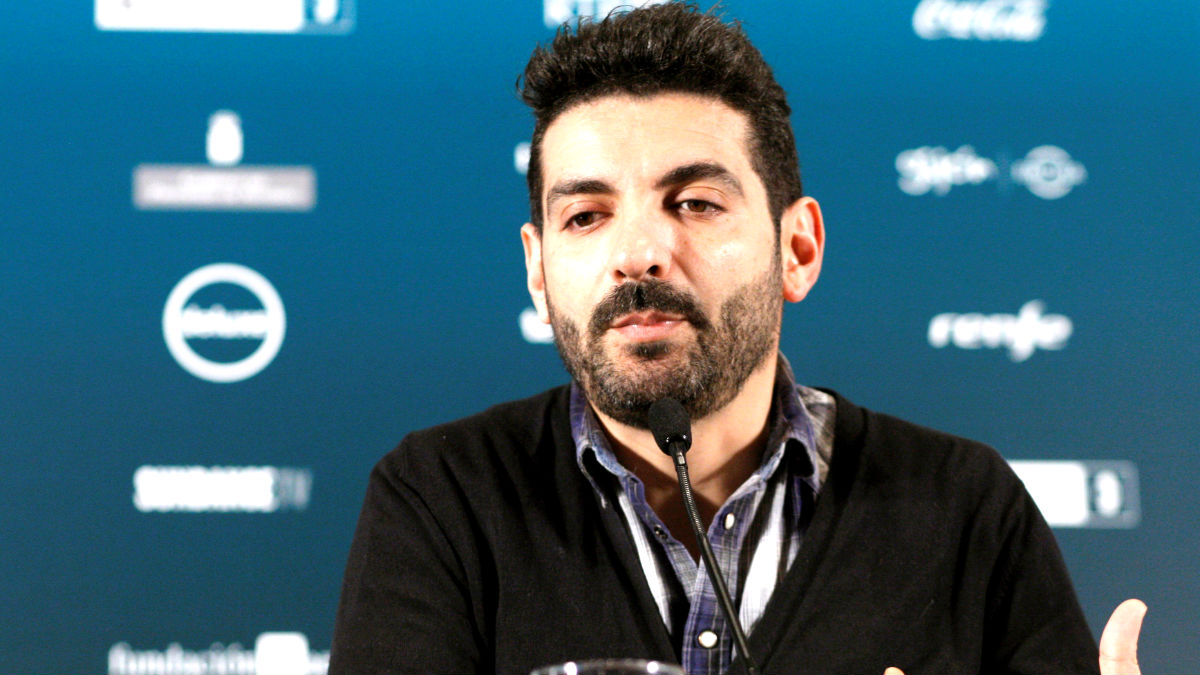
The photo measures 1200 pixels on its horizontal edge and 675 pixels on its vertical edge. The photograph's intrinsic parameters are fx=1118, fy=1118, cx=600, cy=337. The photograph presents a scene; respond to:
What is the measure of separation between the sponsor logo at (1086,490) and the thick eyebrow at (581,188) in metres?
1.06

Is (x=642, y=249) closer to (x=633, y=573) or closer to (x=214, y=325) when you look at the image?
(x=633, y=573)

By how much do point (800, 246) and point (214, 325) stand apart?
41.9 inches

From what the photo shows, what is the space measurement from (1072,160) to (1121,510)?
0.65 metres

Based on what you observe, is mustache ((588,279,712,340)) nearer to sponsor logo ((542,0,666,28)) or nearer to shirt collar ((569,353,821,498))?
shirt collar ((569,353,821,498))

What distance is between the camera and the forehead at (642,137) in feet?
4.54

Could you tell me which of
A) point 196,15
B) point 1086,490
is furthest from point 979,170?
point 196,15

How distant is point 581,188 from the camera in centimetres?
139

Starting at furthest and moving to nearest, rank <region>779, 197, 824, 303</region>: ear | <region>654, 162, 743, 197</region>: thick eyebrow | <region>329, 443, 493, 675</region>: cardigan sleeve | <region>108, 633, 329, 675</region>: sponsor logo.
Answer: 1. <region>108, 633, 329, 675</region>: sponsor logo
2. <region>779, 197, 824, 303</region>: ear
3. <region>654, 162, 743, 197</region>: thick eyebrow
4. <region>329, 443, 493, 675</region>: cardigan sleeve

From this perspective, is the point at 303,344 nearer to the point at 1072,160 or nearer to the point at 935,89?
the point at 935,89

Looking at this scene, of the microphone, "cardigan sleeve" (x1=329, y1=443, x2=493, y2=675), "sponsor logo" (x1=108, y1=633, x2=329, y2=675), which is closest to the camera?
the microphone

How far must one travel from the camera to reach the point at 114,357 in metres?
2.00

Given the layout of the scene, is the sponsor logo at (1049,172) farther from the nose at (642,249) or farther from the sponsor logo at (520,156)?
the nose at (642,249)

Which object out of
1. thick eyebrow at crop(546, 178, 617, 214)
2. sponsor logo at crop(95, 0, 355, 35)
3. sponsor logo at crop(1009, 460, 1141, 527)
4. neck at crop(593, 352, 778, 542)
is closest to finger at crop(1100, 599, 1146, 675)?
neck at crop(593, 352, 778, 542)

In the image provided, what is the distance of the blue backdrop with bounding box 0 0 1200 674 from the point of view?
198 centimetres
